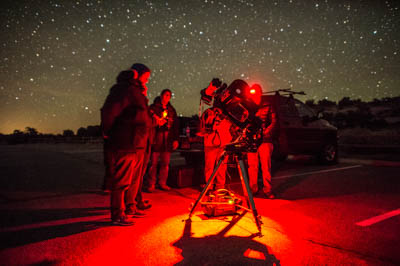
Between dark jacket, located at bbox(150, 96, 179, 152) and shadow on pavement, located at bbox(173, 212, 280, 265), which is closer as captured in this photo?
shadow on pavement, located at bbox(173, 212, 280, 265)

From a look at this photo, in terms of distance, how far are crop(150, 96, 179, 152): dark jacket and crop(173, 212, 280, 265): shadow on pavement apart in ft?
8.09

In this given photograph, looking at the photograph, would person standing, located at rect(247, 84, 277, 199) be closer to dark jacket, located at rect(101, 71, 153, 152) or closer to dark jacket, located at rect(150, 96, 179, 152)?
dark jacket, located at rect(150, 96, 179, 152)

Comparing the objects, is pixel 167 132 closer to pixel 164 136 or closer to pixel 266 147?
pixel 164 136

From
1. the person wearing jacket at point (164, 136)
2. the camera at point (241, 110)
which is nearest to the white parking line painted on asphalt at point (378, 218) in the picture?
the camera at point (241, 110)

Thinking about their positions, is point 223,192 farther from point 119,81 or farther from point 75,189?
point 75,189

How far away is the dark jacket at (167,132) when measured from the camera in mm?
5125

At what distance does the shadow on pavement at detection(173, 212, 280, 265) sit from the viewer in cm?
223

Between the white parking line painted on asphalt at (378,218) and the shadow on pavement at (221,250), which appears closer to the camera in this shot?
the shadow on pavement at (221,250)

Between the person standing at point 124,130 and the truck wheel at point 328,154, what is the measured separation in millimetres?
8208

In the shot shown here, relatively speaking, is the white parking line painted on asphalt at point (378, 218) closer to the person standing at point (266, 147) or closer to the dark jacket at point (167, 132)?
the person standing at point (266, 147)

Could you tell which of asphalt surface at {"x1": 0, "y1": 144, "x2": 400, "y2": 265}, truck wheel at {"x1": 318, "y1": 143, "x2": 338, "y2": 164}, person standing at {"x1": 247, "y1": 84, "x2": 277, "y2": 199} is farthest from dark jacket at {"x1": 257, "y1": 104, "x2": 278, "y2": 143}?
truck wheel at {"x1": 318, "y1": 143, "x2": 338, "y2": 164}

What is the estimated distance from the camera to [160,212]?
378 centimetres

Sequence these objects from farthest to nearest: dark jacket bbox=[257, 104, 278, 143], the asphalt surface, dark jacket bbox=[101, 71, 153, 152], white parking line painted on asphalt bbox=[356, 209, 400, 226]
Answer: dark jacket bbox=[257, 104, 278, 143] < white parking line painted on asphalt bbox=[356, 209, 400, 226] < dark jacket bbox=[101, 71, 153, 152] < the asphalt surface

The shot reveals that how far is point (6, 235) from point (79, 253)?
3.87 feet
